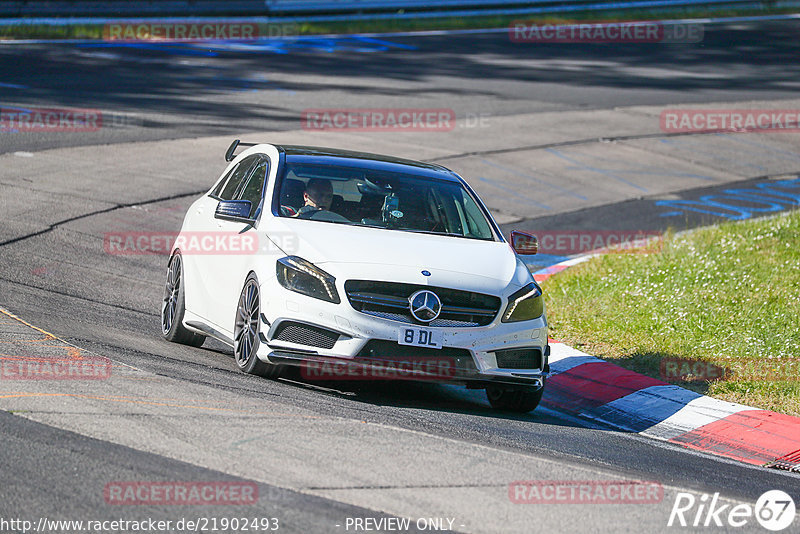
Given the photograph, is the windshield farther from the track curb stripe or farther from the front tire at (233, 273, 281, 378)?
the track curb stripe

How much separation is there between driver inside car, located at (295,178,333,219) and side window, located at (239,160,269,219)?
376 mm

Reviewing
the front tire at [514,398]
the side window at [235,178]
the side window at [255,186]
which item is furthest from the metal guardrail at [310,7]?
the front tire at [514,398]

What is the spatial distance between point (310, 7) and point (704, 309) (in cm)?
2418

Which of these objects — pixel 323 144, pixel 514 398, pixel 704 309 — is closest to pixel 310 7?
pixel 323 144

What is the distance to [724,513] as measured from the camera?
235 inches

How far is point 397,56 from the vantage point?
30.3 metres

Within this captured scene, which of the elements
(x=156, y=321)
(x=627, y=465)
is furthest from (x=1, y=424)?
(x=156, y=321)

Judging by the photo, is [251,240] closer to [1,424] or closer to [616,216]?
[1,424]

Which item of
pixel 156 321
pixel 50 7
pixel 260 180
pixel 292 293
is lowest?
pixel 156 321

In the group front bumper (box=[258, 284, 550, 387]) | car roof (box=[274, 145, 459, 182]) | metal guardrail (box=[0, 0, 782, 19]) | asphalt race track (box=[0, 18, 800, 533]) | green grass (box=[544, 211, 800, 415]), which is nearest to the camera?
asphalt race track (box=[0, 18, 800, 533])

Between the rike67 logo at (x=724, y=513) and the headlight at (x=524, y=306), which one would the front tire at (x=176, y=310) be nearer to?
the headlight at (x=524, y=306)

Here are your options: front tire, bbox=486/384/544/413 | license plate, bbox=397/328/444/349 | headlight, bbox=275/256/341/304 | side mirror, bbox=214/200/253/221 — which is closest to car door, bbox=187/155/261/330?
side mirror, bbox=214/200/253/221

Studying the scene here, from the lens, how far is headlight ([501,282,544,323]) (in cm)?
802

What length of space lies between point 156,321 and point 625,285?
4.97 meters
